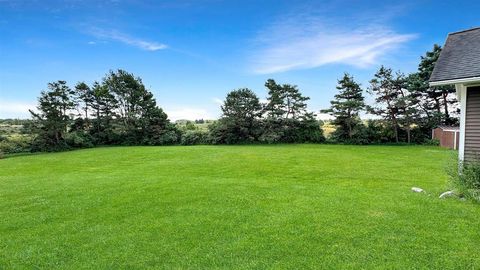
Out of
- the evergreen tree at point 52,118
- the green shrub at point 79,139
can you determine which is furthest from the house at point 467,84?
the evergreen tree at point 52,118

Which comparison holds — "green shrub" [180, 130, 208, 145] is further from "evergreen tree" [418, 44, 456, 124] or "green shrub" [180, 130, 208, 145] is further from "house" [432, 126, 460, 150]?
"house" [432, 126, 460, 150]

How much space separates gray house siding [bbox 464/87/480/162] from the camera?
619cm

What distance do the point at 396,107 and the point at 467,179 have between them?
19523 millimetres

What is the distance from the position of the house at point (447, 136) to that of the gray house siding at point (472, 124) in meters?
14.1

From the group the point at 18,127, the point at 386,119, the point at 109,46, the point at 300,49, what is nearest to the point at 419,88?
the point at 386,119

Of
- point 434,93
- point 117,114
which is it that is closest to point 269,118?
point 434,93

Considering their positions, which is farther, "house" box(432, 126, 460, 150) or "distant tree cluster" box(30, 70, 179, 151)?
"distant tree cluster" box(30, 70, 179, 151)

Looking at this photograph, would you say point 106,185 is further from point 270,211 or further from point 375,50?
point 375,50

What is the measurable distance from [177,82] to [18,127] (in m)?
14.4

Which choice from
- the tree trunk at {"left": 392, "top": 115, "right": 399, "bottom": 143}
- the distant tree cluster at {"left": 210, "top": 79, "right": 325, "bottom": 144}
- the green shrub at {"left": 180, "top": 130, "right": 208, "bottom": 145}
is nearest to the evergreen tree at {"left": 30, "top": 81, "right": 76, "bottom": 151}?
the green shrub at {"left": 180, "top": 130, "right": 208, "bottom": 145}

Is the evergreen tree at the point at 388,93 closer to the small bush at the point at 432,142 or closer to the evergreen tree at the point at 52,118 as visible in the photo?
the small bush at the point at 432,142

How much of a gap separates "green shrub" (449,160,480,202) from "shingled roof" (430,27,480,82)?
1948 mm

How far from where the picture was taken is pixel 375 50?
16047mm

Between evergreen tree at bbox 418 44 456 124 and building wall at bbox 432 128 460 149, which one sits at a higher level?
evergreen tree at bbox 418 44 456 124
